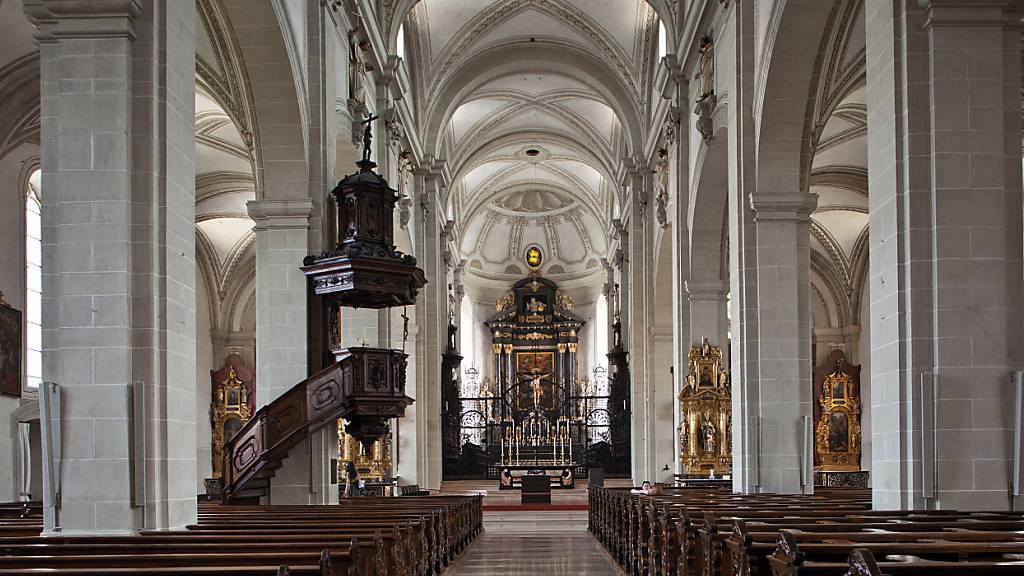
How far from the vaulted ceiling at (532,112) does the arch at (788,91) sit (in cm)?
1048

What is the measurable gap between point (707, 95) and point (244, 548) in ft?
40.1

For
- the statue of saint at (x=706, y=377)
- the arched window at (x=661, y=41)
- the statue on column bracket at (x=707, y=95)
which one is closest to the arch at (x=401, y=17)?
the arched window at (x=661, y=41)

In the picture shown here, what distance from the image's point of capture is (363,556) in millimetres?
6320

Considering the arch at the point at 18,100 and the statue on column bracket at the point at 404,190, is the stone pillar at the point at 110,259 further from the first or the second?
the statue on column bracket at the point at 404,190

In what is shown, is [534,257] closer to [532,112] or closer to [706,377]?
[532,112]

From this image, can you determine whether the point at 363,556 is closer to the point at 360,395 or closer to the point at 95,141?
the point at 95,141

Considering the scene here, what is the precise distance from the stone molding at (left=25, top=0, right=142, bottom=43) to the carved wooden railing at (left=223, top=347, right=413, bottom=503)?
18.0 feet

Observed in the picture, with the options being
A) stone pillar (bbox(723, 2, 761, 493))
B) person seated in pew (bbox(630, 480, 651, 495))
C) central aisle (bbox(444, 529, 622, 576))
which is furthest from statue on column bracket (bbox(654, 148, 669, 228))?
stone pillar (bbox(723, 2, 761, 493))

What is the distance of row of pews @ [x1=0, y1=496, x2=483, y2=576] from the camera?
523cm

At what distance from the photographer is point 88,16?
26.4 feet

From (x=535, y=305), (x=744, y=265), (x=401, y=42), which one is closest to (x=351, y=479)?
(x=744, y=265)

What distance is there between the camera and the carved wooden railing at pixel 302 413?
12484 mm

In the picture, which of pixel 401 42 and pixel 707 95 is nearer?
pixel 707 95

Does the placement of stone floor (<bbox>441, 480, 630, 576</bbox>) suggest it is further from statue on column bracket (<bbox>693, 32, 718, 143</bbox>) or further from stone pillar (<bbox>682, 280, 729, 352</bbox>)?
statue on column bracket (<bbox>693, 32, 718, 143</bbox>)
